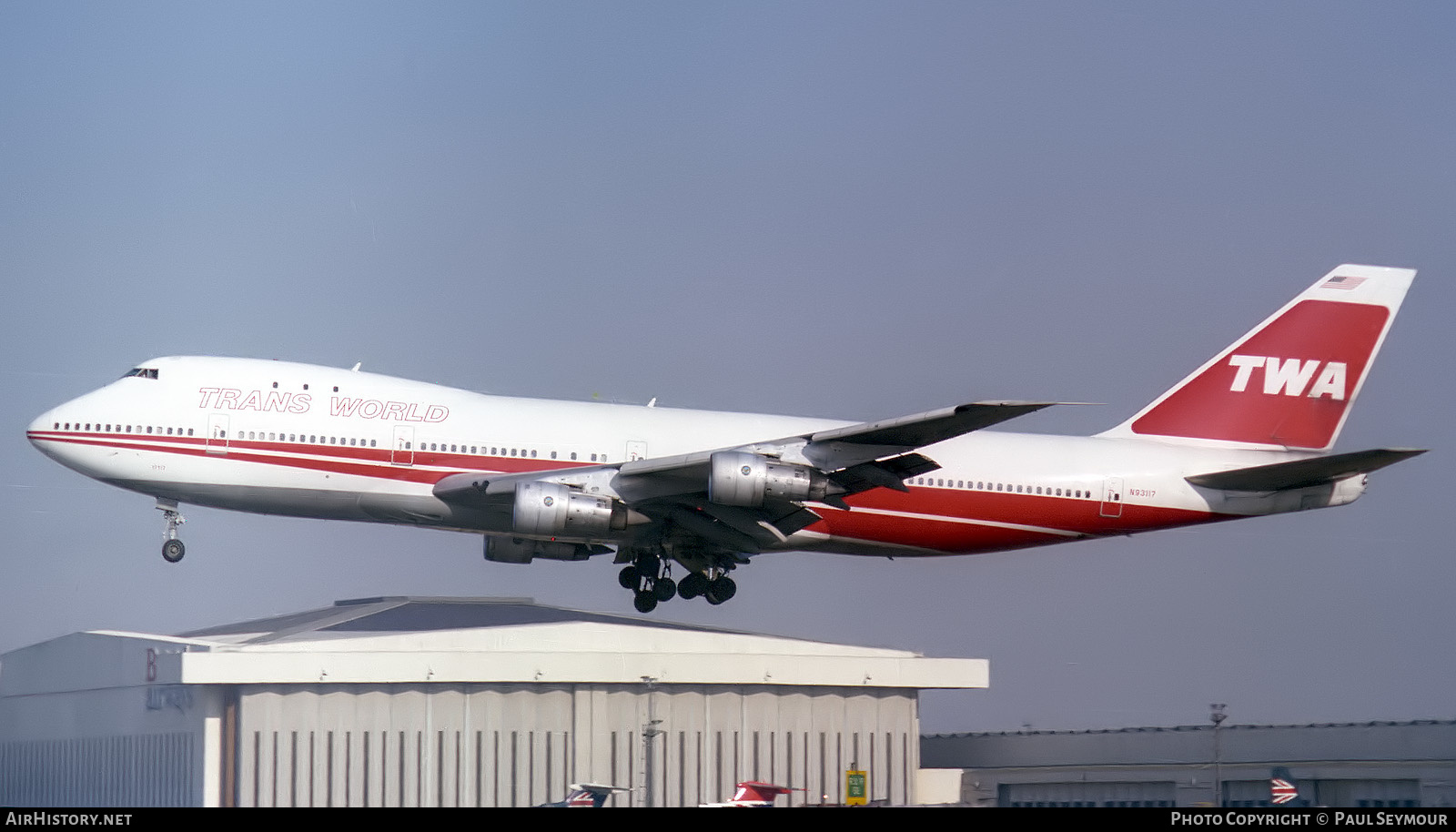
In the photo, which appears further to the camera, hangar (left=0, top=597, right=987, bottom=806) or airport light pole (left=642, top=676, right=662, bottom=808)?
airport light pole (left=642, top=676, right=662, bottom=808)

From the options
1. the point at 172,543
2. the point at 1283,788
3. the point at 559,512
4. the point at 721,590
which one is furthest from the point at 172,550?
the point at 1283,788

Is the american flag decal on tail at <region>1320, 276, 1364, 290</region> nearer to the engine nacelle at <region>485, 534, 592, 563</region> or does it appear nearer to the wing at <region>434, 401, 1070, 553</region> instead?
the wing at <region>434, 401, 1070, 553</region>

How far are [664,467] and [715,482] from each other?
1462 mm

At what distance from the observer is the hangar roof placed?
2213 inches

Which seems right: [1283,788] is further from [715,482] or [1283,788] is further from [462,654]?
[462,654]

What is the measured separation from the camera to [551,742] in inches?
2275

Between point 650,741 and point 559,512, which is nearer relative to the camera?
point 559,512

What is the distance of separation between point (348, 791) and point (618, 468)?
68.3ft

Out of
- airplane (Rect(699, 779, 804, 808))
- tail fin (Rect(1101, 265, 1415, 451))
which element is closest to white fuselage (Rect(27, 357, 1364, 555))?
tail fin (Rect(1101, 265, 1415, 451))

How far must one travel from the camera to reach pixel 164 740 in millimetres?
55875

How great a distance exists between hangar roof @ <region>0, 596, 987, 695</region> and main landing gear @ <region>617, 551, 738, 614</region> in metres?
14.8

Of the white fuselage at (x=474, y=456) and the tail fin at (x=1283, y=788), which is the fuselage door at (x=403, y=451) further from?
the tail fin at (x=1283, y=788)
